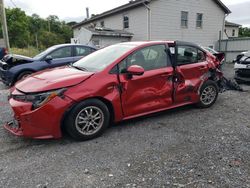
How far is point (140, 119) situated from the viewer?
15.5 ft

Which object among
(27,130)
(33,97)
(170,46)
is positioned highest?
(170,46)

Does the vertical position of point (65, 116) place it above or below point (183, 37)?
below

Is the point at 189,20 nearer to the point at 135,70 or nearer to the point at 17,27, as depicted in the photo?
the point at 135,70

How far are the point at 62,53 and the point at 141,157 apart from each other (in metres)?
6.17

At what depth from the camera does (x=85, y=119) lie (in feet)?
12.1

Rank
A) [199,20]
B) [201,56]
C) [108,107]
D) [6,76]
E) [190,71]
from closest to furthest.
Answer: [108,107]
[190,71]
[201,56]
[6,76]
[199,20]

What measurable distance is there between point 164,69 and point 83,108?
1798 mm

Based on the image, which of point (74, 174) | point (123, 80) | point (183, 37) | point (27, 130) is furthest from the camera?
point (183, 37)

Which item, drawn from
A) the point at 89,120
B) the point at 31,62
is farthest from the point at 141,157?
the point at 31,62

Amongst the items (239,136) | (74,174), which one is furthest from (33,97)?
(239,136)

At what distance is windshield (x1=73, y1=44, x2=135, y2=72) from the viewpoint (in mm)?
4141

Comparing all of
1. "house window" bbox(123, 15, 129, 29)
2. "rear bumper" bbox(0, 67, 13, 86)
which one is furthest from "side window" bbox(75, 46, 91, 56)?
"house window" bbox(123, 15, 129, 29)

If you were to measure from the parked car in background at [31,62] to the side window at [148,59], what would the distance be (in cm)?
423

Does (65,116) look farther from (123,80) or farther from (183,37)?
(183,37)
